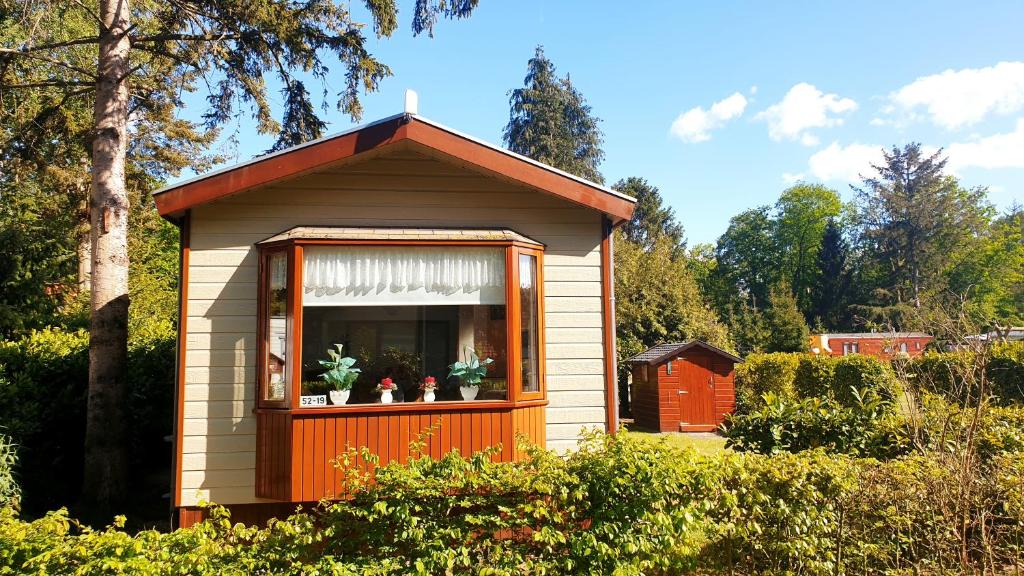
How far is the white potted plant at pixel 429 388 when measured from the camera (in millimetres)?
6098

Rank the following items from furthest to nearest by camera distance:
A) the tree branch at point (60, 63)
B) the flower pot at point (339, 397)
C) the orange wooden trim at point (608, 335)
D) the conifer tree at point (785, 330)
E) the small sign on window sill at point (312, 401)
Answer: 1. the conifer tree at point (785, 330)
2. the tree branch at point (60, 63)
3. the orange wooden trim at point (608, 335)
4. the flower pot at point (339, 397)
5. the small sign on window sill at point (312, 401)

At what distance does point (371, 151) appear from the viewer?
6.15 m

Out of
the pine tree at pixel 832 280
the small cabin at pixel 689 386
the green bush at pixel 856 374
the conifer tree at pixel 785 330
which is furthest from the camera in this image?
the pine tree at pixel 832 280

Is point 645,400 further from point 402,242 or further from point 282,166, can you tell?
point 282,166

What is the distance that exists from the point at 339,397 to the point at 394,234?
64.2 inches

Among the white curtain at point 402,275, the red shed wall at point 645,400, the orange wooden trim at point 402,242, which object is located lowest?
the red shed wall at point 645,400

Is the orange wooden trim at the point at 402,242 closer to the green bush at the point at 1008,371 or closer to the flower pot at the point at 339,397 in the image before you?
the flower pot at the point at 339,397

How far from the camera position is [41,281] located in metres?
11.6

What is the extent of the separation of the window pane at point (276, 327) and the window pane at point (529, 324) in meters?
2.25

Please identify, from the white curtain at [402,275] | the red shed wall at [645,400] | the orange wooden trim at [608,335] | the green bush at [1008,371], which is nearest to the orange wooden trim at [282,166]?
the white curtain at [402,275]

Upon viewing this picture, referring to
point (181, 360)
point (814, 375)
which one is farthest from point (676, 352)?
point (181, 360)

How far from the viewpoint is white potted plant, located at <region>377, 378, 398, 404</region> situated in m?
5.99

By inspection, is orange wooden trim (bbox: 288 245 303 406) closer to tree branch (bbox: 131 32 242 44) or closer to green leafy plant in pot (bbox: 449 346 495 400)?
green leafy plant in pot (bbox: 449 346 495 400)

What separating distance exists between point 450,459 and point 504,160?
3.26 meters
